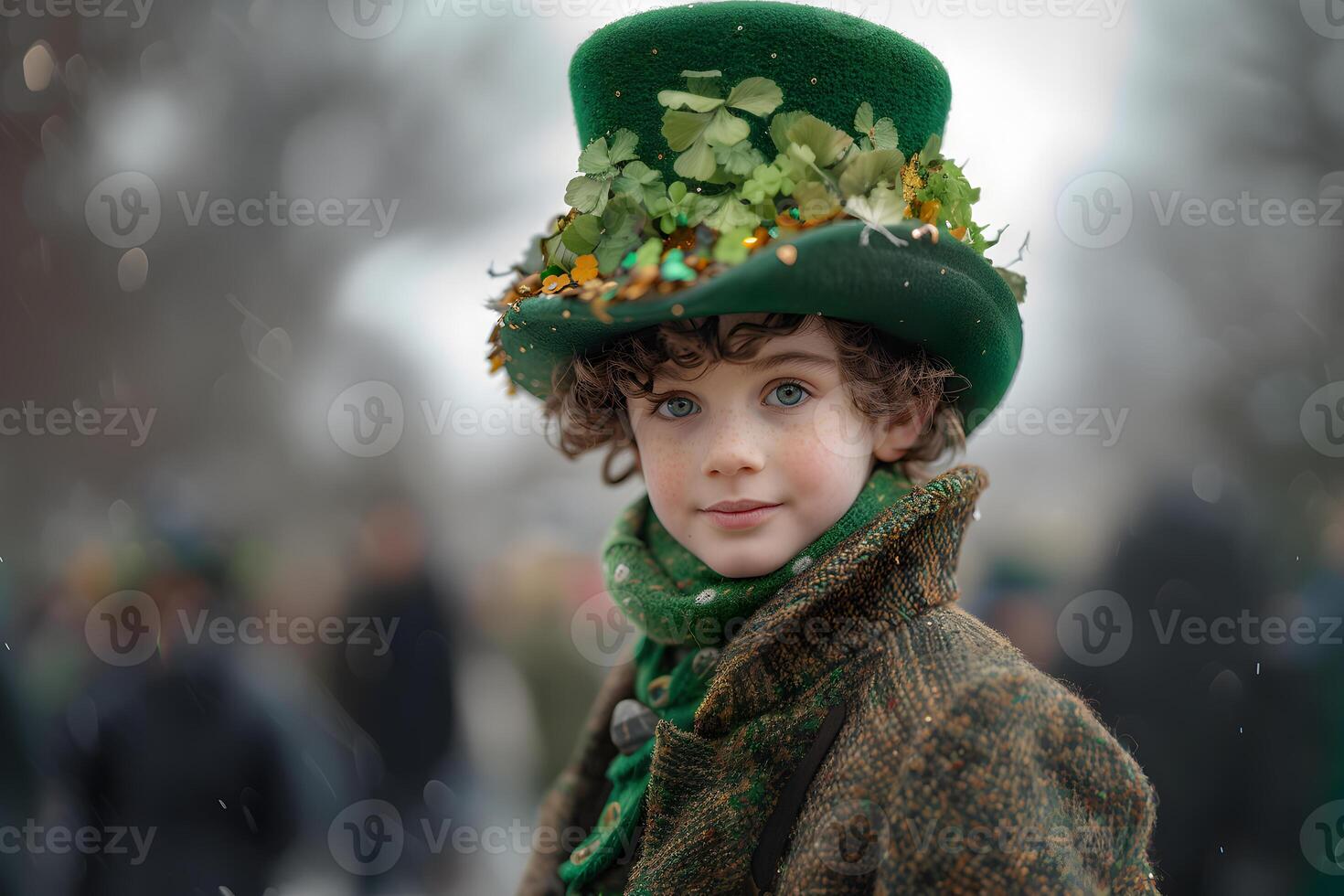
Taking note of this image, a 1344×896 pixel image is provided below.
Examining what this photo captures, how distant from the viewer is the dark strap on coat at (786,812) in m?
1.09

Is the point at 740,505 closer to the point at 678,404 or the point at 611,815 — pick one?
the point at 678,404

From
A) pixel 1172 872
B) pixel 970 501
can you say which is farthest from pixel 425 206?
pixel 1172 872

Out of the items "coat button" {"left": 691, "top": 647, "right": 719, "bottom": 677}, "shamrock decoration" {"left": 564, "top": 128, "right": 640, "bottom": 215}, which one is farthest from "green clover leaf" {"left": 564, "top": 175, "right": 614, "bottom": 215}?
"coat button" {"left": 691, "top": 647, "right": 719, "bottom": 677}

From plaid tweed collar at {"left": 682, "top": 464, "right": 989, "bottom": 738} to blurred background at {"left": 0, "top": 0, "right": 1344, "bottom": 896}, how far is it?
62.6 inches

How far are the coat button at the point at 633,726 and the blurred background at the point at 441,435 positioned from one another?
1.43m

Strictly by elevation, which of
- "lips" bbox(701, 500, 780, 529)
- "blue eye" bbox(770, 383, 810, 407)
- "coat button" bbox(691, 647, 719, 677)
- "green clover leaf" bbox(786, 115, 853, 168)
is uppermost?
"green clover leaf" bbox(786, 115, 853, 168)

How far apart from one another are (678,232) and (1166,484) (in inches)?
90.8

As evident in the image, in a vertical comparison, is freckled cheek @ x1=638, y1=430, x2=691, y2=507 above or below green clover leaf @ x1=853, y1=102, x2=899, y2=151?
below

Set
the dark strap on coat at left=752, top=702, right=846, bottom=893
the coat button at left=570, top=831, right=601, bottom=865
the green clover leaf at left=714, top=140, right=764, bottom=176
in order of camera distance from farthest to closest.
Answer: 1. the coat button at left=570, top=831, right=601, bottom=865
2. the green clover leaf at left=714, top=140, right=764, bottom=176
3. the dark strap on coat at left=752, top=702, right=846, bottom=893

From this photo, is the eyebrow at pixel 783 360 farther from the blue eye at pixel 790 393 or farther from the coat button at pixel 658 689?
the coat button at pixel 658 689

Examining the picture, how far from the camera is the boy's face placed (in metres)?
1.23

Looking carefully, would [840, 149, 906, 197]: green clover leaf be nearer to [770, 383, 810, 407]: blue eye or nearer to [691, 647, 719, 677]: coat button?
[770, 383, 810, 407]: blue eye

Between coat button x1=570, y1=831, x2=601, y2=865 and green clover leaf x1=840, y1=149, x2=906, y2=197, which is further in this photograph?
coat button x1=570, y1=831, x2=601, y2=865

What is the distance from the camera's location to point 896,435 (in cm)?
139
